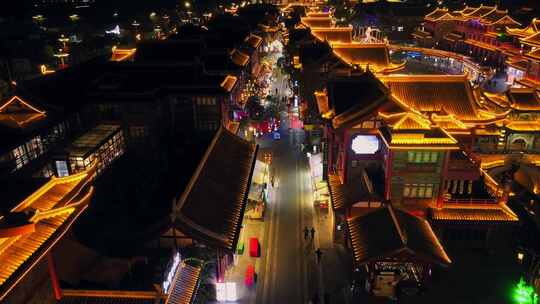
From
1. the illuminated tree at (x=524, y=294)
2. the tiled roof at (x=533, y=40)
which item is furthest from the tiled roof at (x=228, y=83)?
the tiled roof at (x=533, y=40)

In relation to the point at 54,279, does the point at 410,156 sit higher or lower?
higher

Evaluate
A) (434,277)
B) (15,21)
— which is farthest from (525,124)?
(15,21)

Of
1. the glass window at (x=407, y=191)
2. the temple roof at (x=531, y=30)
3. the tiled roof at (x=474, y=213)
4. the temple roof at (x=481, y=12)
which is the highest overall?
the temple roof at (x=481, y=12)

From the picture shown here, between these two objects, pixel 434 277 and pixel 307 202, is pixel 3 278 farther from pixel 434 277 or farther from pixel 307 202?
pixel 307 202

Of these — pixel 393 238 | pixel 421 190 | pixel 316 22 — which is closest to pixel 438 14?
pixel 316 22

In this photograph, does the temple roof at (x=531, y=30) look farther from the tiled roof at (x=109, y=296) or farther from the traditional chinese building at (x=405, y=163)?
the tiled roof at (x=109, y=296)

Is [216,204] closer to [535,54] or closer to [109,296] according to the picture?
[109,296]

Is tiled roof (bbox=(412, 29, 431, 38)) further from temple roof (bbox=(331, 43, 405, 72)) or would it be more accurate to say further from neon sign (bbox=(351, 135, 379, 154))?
neon sign (bbox=(351, 135, 379, 154))
